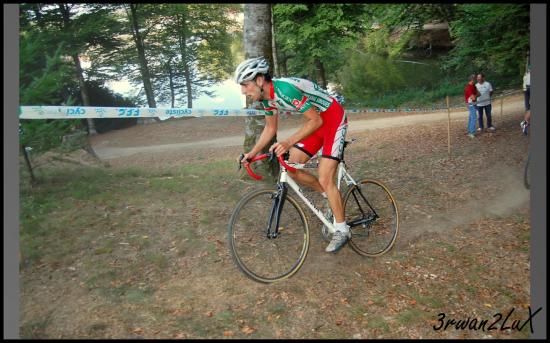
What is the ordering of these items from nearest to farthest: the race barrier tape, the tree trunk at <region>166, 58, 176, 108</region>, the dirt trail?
the race barrier tape < the dirt trail < the tree trunk at <region>166, 58, 176, 108</region>

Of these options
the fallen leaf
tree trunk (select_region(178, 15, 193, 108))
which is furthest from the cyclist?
tree trunk (select_region(178, 15, 193, 108))

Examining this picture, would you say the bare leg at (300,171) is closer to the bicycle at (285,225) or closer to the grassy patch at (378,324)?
the bicycle at (285,225)

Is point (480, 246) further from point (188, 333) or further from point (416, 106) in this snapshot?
point (416, 106)

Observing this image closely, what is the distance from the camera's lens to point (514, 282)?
4.53 meters

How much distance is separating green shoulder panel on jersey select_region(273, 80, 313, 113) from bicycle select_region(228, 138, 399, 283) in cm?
56

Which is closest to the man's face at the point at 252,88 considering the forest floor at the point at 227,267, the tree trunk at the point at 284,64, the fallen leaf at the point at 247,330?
the forest floor at the point at 227,267

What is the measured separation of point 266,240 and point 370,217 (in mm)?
1442

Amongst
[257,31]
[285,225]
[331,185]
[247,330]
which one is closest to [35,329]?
[247,330]

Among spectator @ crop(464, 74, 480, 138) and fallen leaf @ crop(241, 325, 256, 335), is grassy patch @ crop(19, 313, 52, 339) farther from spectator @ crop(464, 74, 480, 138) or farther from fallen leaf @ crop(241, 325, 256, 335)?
spectator @ crop(464, 74, 480, 138)

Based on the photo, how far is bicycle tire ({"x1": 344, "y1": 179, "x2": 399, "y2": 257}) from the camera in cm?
500

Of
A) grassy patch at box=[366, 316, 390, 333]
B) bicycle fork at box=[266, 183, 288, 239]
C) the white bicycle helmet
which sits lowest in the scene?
grassy patch at box=[366, 316, 390, 333]

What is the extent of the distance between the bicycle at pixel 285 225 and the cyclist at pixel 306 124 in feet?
0.54

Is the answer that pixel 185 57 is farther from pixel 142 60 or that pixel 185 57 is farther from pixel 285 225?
pixel 285 225

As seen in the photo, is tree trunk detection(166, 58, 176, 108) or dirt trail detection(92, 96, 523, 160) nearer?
dirt trail detection(92, 96, 523, 160)
